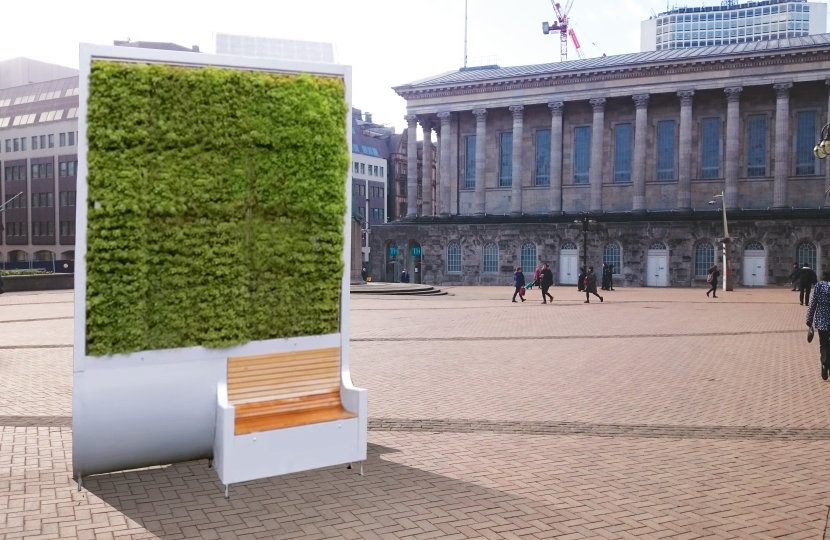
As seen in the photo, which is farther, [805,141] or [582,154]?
[582,154]

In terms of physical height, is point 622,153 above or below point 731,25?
below

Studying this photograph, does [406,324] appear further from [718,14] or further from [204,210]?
[718,14]

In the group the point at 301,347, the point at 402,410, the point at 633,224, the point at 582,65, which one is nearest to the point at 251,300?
the point at 301,347

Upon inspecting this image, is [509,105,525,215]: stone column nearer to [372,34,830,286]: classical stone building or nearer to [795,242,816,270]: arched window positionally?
[372,34,830,286]: classical stone building

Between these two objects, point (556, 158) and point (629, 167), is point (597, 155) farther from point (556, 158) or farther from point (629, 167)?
point (556, 158)

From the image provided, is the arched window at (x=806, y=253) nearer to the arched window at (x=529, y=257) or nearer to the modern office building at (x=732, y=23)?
the arched window at (x=529, y=257)

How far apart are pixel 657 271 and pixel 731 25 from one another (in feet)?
383

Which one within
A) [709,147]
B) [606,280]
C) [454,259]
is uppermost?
[709,147]

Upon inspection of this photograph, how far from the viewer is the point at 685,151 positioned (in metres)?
63.8

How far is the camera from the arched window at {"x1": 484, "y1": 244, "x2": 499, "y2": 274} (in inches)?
2664

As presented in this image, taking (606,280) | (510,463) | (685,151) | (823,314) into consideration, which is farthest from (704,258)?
(510,463)

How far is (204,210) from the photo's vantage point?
798 cm

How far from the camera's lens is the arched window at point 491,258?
222 ft

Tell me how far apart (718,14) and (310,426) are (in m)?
171
